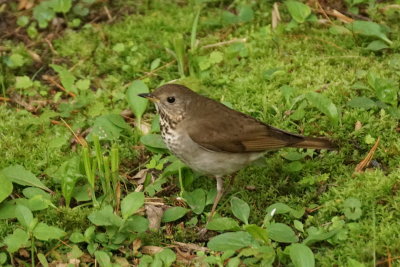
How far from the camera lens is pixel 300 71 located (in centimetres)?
639

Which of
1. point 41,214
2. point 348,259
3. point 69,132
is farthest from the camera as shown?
point 69,132

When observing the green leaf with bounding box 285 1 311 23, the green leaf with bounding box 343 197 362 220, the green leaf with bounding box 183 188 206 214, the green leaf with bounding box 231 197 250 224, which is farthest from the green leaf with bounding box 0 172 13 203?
the green leaf with bounding box 285 1 311 23

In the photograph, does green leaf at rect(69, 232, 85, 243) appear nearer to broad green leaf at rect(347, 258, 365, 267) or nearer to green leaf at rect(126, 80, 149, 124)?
green leaf at rect(126, 80, 149, 124)

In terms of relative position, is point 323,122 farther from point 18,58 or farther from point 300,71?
point 18,58

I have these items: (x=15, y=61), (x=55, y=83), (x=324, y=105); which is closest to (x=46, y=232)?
(x=324, y=105)

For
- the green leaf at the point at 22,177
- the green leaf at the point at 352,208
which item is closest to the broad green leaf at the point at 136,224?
the green leaf at the point at 22,177

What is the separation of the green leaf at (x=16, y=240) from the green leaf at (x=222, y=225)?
1229 mm

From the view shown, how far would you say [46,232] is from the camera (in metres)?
4.54

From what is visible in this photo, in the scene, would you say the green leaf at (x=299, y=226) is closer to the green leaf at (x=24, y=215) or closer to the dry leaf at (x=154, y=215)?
the dry leaf at (x=154, y=215)

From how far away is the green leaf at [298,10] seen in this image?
6.86 meters

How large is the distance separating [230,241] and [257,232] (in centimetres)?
22

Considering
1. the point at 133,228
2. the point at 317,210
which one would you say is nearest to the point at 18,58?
the point at 133,228

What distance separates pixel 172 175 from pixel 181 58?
1.48 m

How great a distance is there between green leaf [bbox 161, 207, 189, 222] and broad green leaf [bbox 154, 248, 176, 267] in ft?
1.50
